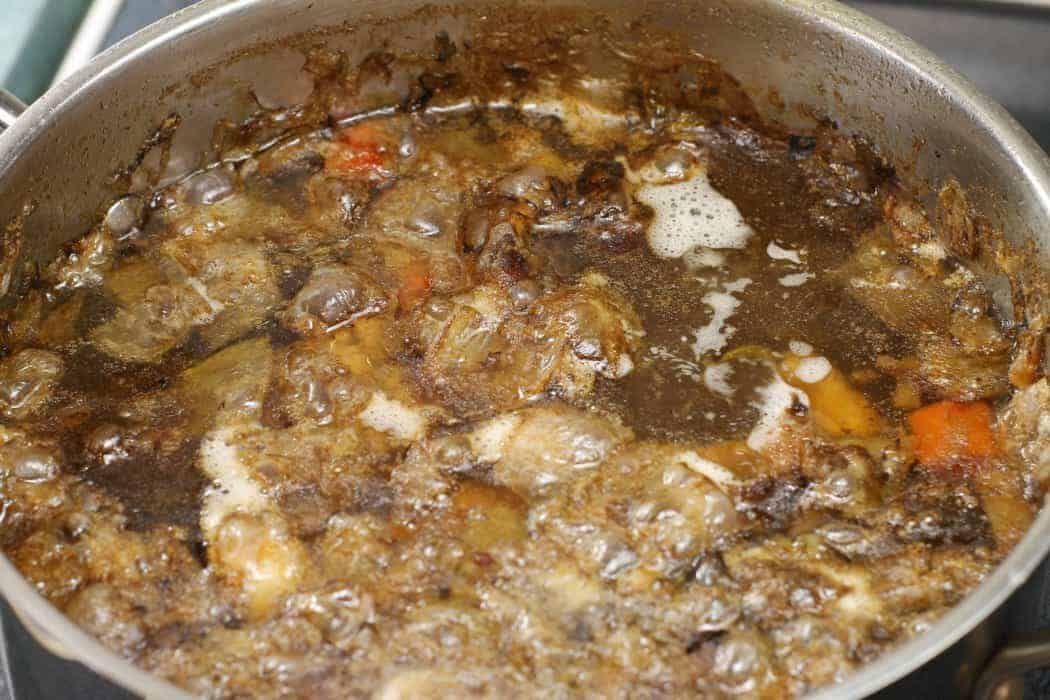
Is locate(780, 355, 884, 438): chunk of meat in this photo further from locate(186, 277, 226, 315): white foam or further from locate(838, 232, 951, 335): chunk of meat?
locate(186, 277, 226, 315): white foam

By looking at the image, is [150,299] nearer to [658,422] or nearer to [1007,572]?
[658,422]

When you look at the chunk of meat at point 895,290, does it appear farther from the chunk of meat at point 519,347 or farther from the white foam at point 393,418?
the white foam at point 393,418

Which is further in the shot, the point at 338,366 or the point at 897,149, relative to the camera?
the point at 897,149

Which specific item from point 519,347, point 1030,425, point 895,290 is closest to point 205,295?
point 519,347

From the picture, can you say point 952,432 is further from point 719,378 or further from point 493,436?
point 493,436

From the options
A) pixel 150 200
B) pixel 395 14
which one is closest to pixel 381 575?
pixel 150 200

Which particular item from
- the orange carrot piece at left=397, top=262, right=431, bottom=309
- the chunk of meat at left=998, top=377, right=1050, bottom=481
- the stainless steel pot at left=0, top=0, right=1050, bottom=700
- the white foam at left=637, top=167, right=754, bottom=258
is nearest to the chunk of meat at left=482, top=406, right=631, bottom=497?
the orange carrot piece at left=397, top=262, right=431, bottom=309

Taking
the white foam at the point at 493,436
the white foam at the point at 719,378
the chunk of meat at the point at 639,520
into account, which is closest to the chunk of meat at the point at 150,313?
the white foam at the point at 493,436
